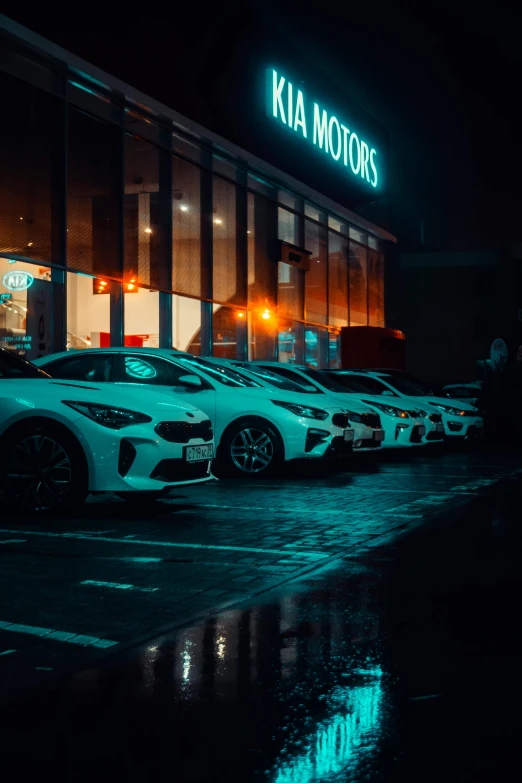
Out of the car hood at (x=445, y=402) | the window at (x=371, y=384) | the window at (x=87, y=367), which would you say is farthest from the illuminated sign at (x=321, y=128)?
the window at (x=87, y=367)

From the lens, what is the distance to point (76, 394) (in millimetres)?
9000

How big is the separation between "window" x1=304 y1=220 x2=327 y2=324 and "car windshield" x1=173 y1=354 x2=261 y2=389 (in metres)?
16.0

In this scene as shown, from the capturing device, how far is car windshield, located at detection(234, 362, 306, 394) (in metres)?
14.5

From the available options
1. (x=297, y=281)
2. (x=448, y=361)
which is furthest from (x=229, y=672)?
(x=448, y=361)

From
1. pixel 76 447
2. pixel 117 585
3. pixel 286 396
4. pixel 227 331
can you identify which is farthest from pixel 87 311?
pixel 117 585

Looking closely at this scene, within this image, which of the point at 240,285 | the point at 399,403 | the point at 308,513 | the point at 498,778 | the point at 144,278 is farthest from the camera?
the point at 240,285

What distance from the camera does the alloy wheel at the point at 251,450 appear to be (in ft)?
42.0

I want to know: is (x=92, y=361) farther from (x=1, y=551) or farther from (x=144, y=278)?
(x=144, y=278)

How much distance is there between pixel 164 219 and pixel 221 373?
31.0 feet

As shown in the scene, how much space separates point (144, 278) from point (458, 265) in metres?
66.5

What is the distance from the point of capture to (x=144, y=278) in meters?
20.9

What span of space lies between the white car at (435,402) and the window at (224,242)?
5.35 metres

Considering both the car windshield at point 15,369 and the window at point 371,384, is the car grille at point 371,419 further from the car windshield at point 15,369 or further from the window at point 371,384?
the car windshield at point 15,369

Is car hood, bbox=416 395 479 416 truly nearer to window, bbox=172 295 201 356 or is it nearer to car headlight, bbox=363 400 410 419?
car headlight, bbox=363 400 410 419
